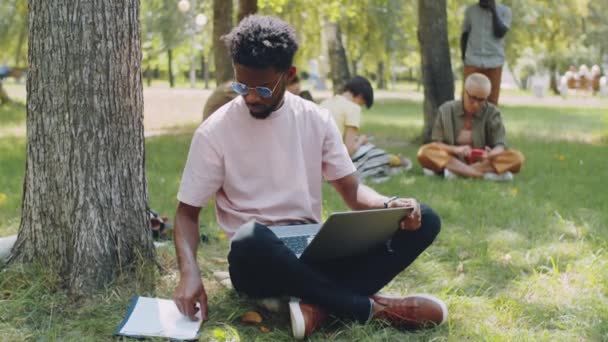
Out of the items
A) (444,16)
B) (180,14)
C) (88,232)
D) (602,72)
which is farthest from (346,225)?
(602,72)

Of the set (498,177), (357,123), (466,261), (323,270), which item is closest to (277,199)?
(323,270)

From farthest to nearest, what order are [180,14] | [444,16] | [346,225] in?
[180,14]
[444,16]
[346,225]

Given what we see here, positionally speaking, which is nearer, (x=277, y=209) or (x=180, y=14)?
(x=277, y=209)

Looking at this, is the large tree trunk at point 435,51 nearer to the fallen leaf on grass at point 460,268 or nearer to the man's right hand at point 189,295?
the fallen leaf on grass at point 460,268

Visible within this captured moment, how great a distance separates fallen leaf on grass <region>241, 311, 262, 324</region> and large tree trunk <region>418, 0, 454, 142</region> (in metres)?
7.57

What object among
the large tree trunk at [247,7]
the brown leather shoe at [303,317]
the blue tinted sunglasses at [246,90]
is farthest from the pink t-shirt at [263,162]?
the large tree trunk at [247,7]

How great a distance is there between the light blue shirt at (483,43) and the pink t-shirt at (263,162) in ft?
20.2

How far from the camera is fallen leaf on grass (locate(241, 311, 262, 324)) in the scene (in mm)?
3527

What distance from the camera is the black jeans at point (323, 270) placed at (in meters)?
3.22

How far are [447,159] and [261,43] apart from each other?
4.99 metres

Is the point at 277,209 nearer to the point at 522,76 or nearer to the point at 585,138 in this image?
the point at 585,138

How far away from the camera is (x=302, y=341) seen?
333 centimetres

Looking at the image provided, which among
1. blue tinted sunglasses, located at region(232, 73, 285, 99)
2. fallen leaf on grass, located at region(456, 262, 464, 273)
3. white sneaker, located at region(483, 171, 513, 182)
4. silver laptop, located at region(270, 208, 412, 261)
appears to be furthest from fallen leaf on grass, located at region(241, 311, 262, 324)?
white sneaker, located at region(483, 171, 513, 182)

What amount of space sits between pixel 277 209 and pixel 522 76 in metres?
56.3
